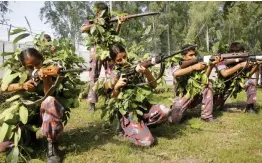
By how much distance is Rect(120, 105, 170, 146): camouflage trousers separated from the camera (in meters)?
4.03

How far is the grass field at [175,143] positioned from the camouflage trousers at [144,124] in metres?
0.10

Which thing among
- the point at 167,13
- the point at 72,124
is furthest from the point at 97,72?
the point at 167,13

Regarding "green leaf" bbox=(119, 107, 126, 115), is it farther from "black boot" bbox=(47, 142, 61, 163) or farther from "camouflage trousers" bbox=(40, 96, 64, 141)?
"black boot" bbox=(47, 142, 61, 163)

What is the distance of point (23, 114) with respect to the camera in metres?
3.34

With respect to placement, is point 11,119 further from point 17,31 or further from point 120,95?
point 120,95

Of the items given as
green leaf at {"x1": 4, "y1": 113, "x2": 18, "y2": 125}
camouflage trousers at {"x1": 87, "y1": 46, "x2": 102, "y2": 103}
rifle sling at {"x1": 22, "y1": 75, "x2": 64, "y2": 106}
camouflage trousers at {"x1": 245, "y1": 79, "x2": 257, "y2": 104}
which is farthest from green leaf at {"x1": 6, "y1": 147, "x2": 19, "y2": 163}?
camouflage trousers at {"x1": 245, "y1": 79, "x2": 257, "y2": 104}

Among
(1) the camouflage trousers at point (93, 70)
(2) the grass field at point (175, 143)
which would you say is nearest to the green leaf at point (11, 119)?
(2) the grass field at point (175, 143)

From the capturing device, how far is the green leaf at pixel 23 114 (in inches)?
130

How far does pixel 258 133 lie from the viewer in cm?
464

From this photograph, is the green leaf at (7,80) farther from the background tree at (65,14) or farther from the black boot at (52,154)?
the background tree at (65,14)

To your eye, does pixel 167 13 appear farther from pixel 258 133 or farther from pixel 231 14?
pixel 258 133

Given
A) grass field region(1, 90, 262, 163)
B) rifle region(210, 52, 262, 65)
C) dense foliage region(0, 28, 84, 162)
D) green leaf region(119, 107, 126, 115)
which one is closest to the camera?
dense foliage region(0, 28, 84, 162)

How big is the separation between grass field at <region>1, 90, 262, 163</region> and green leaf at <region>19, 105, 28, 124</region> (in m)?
0.60

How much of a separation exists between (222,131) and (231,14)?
32.5 metres
